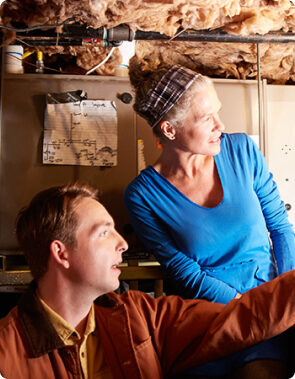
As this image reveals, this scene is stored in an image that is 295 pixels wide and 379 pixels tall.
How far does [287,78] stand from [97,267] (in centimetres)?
180

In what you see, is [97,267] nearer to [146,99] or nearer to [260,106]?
[146,99]

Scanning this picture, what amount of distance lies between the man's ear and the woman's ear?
62cm

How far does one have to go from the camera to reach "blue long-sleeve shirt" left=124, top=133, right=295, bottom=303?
1438 millimetres

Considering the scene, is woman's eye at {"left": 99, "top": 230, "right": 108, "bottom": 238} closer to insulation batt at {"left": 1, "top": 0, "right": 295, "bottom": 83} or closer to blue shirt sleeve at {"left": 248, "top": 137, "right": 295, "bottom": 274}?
blue shirt sleeve at {"left": 248, "top": 137, "right": 295, "bottom": 274}

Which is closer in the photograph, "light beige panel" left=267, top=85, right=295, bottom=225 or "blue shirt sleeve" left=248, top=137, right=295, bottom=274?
"blue shirt sleeve" left=248, top=137, right=295, bottom=274

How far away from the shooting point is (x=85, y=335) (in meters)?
1.08

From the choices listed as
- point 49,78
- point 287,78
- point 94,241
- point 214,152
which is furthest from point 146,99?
point 287,78

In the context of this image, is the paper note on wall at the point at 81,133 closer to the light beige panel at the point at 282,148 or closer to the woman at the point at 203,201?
the woman at the point at 203,201

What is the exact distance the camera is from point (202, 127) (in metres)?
1.48

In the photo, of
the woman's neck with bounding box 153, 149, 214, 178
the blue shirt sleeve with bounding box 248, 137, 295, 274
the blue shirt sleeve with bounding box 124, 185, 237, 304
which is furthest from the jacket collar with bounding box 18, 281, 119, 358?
the blue shirt sleeve with bounding box 248, 137, 295, 274

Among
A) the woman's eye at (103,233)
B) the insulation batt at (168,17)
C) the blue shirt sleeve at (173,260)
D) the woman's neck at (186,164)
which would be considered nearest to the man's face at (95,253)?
the woman's eye at (103,233)

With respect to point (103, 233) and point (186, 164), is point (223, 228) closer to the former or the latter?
point (186, 164)

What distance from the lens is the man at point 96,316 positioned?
39.6 inches

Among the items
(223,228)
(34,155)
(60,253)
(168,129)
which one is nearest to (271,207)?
(223,228)
